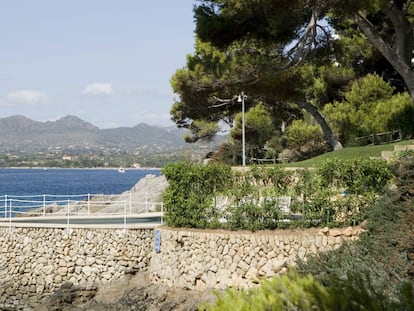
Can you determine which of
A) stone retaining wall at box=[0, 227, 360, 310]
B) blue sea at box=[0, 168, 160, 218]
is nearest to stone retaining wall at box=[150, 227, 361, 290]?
stone retaining wall at box=[0, 227, 360, 310]

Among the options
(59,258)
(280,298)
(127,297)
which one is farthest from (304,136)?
(280,298)

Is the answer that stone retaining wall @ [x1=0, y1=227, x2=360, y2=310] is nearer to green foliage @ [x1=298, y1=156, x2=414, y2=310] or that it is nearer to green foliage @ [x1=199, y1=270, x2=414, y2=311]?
green foliage @ [x1=298, y1=156, x2=414, y2=310]

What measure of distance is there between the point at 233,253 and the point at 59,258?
6.17 metres

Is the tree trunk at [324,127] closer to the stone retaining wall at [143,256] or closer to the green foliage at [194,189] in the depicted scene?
the stone retaining wall at [143,256]

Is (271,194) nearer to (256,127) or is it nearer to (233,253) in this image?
(233,253)

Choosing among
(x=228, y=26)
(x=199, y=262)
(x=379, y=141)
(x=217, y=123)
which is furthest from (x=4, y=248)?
(x=217, y=123)

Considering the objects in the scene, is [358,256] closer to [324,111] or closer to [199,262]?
[199,262]

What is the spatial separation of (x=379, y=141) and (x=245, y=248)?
17.8 metres

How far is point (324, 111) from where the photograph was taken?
3684 centimetres

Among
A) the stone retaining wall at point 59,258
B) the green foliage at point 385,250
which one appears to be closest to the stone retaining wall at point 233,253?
the stone retaining wall at point 59,258

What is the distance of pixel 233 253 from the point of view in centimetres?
1658

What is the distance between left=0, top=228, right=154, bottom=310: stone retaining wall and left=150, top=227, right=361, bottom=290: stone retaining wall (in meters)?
1.78

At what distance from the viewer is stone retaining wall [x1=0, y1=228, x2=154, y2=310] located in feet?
64.2

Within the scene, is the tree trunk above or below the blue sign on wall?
above
